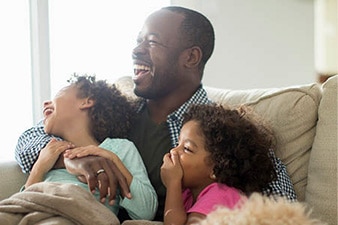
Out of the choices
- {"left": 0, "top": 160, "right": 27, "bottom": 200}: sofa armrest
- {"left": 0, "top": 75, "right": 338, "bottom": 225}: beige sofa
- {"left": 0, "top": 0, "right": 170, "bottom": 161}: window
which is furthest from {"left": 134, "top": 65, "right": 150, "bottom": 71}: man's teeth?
{"left": 0, "top": 0, "right": 170, "bottom": 161}: window

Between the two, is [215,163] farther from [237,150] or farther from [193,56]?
[193,56]

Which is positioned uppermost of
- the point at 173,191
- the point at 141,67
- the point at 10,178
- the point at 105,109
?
the point at 141,67

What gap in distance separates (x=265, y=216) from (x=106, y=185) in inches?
21.4

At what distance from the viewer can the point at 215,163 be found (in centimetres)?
126

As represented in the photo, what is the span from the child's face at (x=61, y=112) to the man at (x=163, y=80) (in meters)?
0.06

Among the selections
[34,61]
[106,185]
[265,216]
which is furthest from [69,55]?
[265,216]

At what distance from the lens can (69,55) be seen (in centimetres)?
259

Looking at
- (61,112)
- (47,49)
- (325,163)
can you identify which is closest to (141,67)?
(61,112)

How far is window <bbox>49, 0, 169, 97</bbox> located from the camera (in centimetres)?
255

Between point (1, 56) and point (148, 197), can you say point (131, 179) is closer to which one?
point (148, 197)

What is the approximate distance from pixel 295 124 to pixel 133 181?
49cm

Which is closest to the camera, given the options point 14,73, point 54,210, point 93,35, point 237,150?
point 54,210

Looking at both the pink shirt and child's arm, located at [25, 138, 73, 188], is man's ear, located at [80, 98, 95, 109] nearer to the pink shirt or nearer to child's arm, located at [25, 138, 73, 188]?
child's arm, located at [25, 138, 73, 188]

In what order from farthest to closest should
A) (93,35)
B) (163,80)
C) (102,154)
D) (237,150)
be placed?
1. (93,35)
2. (163,80)
3. (102,154)
4. (237,150)
